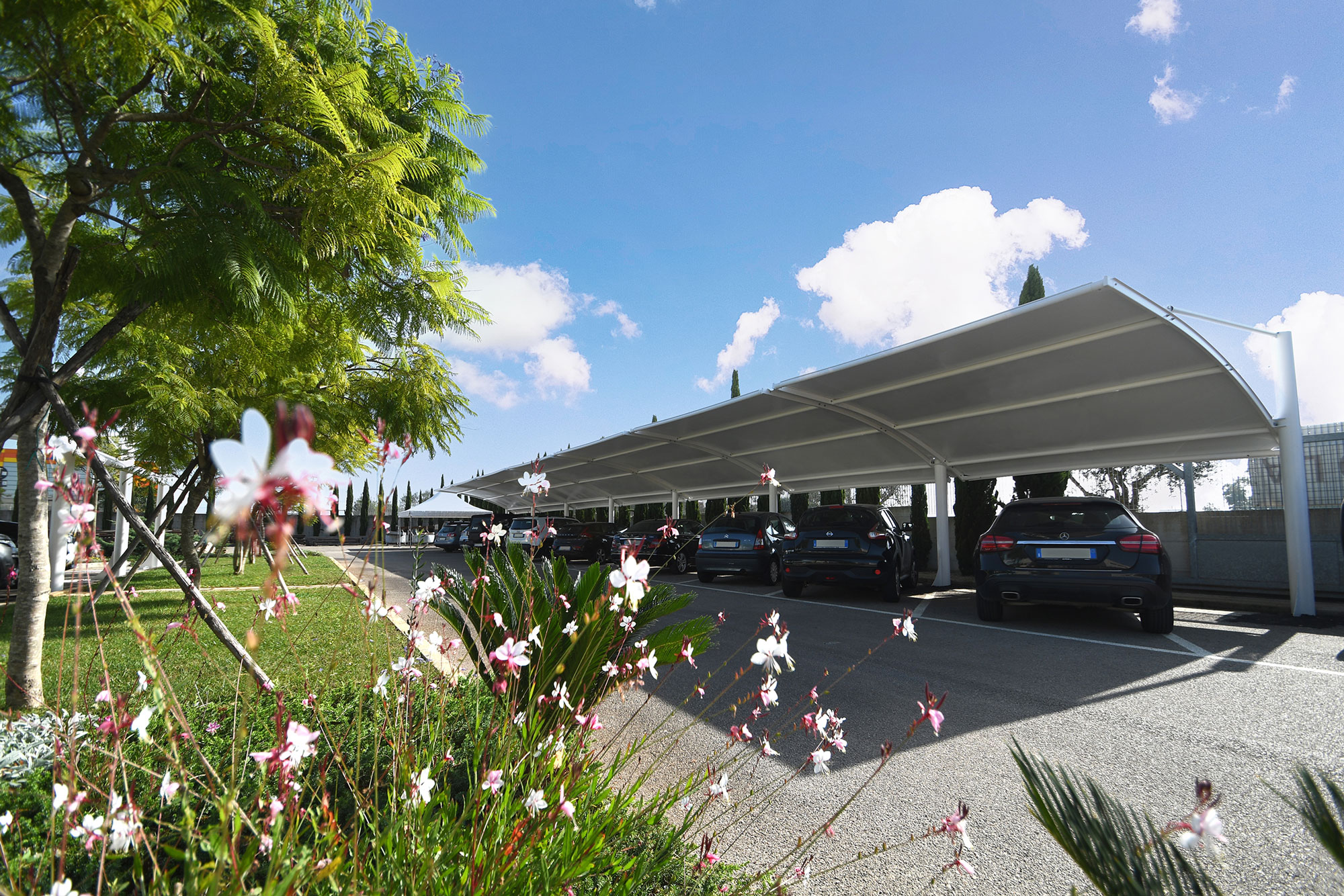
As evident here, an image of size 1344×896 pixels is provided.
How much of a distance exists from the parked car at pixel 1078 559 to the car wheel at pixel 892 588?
7.48ft

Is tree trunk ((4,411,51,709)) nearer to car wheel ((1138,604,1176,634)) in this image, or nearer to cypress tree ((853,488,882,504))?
car wheel ((1138,604,1176,634))

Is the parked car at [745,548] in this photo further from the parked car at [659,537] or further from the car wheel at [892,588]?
the car wheel at [892,588]

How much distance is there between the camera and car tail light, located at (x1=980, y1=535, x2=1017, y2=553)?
26.3 ft

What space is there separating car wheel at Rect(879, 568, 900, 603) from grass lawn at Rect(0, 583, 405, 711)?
7.12m

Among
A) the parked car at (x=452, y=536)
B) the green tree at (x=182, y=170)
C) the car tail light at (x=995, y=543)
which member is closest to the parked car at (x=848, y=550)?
the car tail light at (x=995, y=543)

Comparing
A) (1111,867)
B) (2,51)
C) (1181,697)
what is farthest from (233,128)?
(1181,697)

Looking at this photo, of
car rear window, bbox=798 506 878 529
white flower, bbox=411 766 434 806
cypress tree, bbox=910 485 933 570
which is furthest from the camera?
cypress tree, bbox=910 485 933 570

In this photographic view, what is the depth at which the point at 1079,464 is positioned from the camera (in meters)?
12.9

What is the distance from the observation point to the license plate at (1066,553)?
7.45 meters

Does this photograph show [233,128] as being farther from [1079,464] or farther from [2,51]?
[1079,464]

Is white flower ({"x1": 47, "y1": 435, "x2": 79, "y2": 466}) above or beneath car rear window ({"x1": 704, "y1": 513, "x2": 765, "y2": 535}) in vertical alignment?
above

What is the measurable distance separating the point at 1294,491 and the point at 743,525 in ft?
28.0

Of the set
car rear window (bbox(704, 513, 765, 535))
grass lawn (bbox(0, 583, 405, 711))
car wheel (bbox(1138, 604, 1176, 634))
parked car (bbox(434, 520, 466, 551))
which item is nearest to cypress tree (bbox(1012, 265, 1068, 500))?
car rear window (bbox(704, 513, 765, 535))

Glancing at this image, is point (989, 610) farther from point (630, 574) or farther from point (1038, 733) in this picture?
point (630, 574)
